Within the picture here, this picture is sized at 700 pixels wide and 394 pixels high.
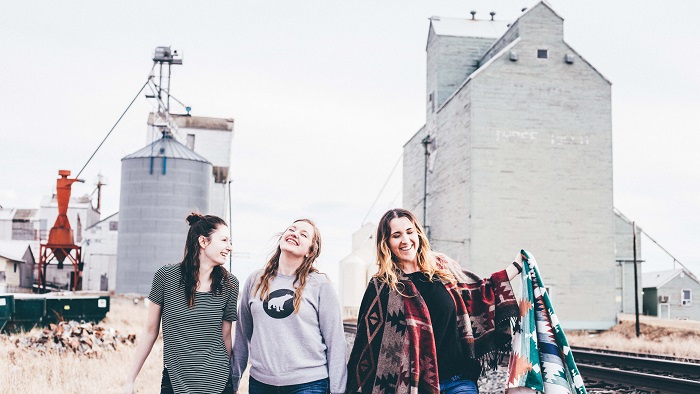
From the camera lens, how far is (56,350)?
13188 mm

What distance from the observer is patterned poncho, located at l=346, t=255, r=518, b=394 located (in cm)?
447

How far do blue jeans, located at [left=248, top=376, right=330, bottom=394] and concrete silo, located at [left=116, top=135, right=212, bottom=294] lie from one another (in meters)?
30.3

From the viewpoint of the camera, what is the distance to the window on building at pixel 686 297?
132 ft

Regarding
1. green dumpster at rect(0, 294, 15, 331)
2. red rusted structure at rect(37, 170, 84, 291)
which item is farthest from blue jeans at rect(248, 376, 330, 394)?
red rusted structure at rect(37, 170, 84, 291)

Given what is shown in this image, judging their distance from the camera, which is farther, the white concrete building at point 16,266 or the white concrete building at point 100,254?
the white concrete building at point 100,254

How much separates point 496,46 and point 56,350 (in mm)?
26364

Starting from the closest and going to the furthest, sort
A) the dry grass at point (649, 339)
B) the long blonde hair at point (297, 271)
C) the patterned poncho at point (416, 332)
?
the patterned poncho at point (416, 332) → the long blonde hair at point (297, 271) → the dry grass at point (649, 339)

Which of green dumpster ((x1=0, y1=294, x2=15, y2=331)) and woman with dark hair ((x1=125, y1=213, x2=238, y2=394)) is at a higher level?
woman with dark hair ((x1=125, y1=213, x2=238, y2=394))

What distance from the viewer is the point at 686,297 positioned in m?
40.5

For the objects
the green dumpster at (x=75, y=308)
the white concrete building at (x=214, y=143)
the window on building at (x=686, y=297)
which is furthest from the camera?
the white concrete building at (x=214, y=143)

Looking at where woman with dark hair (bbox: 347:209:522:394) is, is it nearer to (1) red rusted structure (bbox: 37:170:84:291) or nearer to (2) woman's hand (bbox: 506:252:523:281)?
(2) woman's hand (bbox: 506:252:523:281)

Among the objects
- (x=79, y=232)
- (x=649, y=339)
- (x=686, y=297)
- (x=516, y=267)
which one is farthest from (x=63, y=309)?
(x=79, y=232)

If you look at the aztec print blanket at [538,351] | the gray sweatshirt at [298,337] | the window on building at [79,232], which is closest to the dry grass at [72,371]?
the gray sweatshirt at [298,337]

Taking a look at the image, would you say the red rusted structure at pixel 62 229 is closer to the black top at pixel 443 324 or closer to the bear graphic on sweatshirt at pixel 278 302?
the bear graphic on sweatshirt at pixel 278 302
